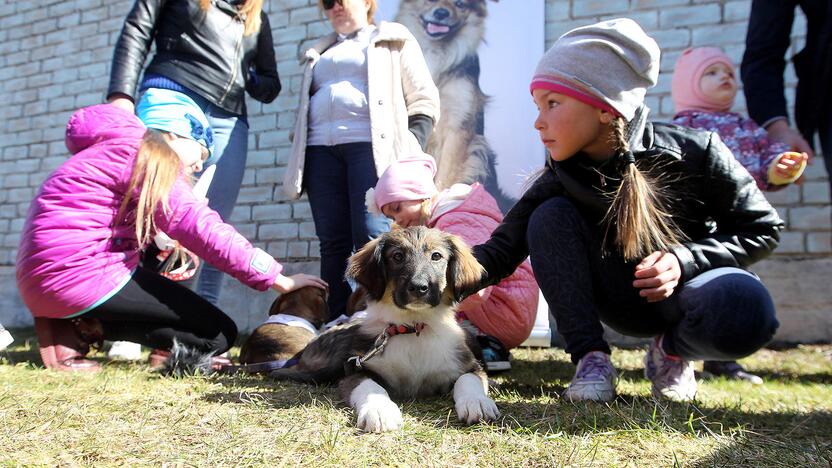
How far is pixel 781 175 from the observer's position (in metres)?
3.28

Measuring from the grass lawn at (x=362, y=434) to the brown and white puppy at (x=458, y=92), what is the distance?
11.1 feet

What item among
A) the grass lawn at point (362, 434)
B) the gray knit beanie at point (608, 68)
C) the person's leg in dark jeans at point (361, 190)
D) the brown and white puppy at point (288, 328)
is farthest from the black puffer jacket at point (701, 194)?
the brown and white puppy at point (288, 328)

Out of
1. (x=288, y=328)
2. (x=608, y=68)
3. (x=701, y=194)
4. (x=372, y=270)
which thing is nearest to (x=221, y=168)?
(x=288, y=328)

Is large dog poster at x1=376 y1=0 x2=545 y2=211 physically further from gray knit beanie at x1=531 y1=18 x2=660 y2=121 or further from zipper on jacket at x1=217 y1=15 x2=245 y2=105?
gray knit beanie at x1=531 y1=18 x2=660 y2=121

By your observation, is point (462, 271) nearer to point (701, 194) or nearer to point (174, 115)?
point (701, 194)

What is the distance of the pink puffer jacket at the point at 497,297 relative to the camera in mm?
3436

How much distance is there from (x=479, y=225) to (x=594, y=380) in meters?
1.21

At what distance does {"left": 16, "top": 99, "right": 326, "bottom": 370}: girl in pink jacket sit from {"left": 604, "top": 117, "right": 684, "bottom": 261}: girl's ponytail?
1834mm

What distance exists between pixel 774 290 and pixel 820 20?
313cm

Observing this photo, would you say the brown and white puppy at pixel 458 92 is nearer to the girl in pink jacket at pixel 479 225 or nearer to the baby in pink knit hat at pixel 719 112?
the baby in pink knit hat at pixel 719 112

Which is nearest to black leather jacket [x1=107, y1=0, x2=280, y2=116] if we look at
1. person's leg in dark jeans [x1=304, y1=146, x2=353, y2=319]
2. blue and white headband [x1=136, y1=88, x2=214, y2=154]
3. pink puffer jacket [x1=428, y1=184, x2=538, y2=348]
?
blue and white headband [x1=136, y1=88, x2=214, y2=154]

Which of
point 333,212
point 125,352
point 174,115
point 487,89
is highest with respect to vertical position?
point 487,89

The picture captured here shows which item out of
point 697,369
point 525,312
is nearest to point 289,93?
point 525,312

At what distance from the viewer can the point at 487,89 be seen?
6.02 metres
